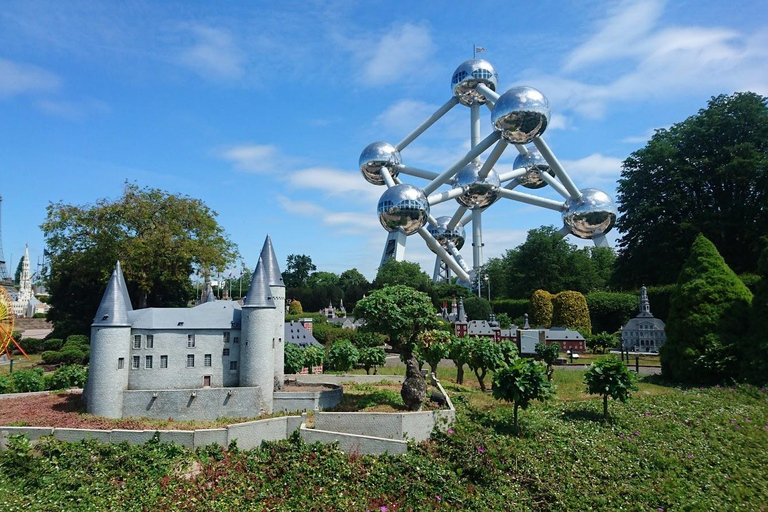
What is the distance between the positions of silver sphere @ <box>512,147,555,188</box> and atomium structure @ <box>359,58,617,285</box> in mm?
138

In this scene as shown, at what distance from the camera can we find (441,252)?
7244 cm

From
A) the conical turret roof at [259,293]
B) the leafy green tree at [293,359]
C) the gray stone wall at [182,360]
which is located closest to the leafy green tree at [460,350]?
the leafy green tree at [293,359]

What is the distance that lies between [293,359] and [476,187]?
136 ft

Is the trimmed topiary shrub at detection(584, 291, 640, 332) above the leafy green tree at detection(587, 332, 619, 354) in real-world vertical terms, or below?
above

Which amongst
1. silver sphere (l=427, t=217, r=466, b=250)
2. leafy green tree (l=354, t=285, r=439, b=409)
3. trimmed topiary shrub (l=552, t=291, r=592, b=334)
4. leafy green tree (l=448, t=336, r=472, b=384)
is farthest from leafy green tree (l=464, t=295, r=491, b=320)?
leafy green tree (l=354, t=285, r=439, b=409)

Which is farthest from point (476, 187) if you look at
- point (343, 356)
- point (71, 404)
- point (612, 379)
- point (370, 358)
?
point (71, 404)

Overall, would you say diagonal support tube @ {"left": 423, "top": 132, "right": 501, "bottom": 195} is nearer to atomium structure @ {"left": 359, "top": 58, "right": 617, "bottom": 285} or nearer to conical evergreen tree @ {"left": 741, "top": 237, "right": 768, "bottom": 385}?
atomium structure @ {"left": 359, "top": 58, "right": 617, "bottom": 285}

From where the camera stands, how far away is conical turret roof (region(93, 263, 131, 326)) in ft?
74.4

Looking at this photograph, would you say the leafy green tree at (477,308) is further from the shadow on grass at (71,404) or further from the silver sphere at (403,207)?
the shadow on grass at (71,404)

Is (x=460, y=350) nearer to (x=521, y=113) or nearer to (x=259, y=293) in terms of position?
(x=259, y=293)

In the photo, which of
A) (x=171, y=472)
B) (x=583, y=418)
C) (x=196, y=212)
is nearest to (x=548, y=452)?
(x=583, y=418)

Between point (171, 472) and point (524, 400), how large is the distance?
493 inches

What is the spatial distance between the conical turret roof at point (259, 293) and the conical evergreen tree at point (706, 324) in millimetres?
19877

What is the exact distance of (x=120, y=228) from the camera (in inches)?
1688
